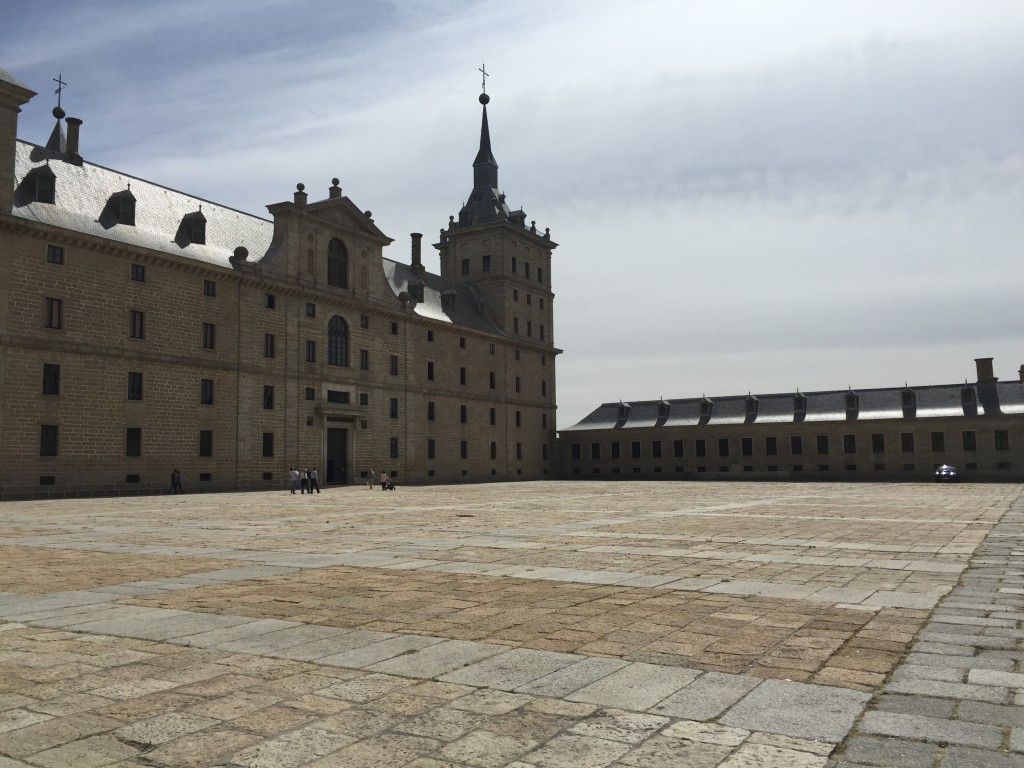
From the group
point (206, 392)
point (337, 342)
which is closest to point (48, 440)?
point (206, 392)

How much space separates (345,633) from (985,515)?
19419 mm

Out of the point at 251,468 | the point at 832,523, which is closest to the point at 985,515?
the point at 832,523

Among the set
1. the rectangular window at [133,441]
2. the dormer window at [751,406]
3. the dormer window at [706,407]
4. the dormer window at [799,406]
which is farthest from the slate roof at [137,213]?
the dormer window at [799,406]

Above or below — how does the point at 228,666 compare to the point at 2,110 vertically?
below

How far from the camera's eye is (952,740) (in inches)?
157

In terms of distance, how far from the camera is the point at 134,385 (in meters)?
38.4

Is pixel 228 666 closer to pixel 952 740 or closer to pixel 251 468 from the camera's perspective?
pixel 952 740

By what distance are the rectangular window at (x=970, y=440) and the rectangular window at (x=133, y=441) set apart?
53.7m

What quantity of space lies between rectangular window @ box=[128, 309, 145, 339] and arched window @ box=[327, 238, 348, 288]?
43.4 feet

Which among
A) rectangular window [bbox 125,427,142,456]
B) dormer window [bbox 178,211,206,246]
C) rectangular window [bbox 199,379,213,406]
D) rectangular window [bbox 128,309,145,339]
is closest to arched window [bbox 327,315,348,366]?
rectangular window [bbox 199,379,213,406]

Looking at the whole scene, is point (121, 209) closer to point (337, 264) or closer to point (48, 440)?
point (48, 440)

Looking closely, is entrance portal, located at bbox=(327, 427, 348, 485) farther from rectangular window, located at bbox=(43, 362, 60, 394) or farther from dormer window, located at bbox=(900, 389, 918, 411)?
dormer window, located at bbox=(900, 389, 918, 411)

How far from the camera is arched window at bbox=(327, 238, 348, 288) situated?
165ft

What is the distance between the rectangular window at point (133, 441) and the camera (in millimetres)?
37688
